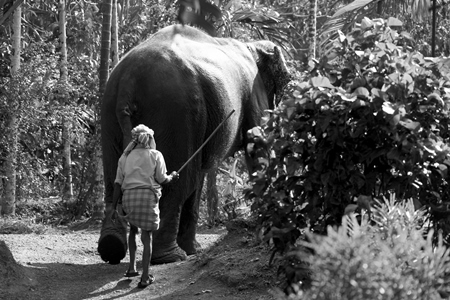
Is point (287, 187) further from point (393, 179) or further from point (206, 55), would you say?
point (206, 55)

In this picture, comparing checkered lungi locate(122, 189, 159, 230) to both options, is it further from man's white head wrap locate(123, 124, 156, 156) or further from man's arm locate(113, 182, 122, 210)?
man's white head wrap locate(123, 124, 156, 156)

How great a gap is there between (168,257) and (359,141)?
375 cm

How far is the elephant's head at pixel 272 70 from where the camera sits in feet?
42.6

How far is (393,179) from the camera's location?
6379 millimetres

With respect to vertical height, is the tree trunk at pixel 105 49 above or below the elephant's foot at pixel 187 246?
above

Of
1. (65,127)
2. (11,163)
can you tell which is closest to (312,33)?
(65,127)

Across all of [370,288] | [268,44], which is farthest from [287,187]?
[268,44]

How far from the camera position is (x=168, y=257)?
9.64 metres

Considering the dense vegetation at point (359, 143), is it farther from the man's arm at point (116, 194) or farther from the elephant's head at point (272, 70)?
the elephant's head at point (272, 70)

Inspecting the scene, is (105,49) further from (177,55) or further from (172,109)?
A: (172,109)

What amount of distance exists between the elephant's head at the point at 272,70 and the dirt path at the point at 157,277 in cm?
378

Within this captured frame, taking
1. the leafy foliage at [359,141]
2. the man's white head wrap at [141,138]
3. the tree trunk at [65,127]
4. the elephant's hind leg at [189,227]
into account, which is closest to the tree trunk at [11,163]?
the tree trunk at [65,127]

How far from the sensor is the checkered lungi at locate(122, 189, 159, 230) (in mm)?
8516

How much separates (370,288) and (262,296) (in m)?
3.81
